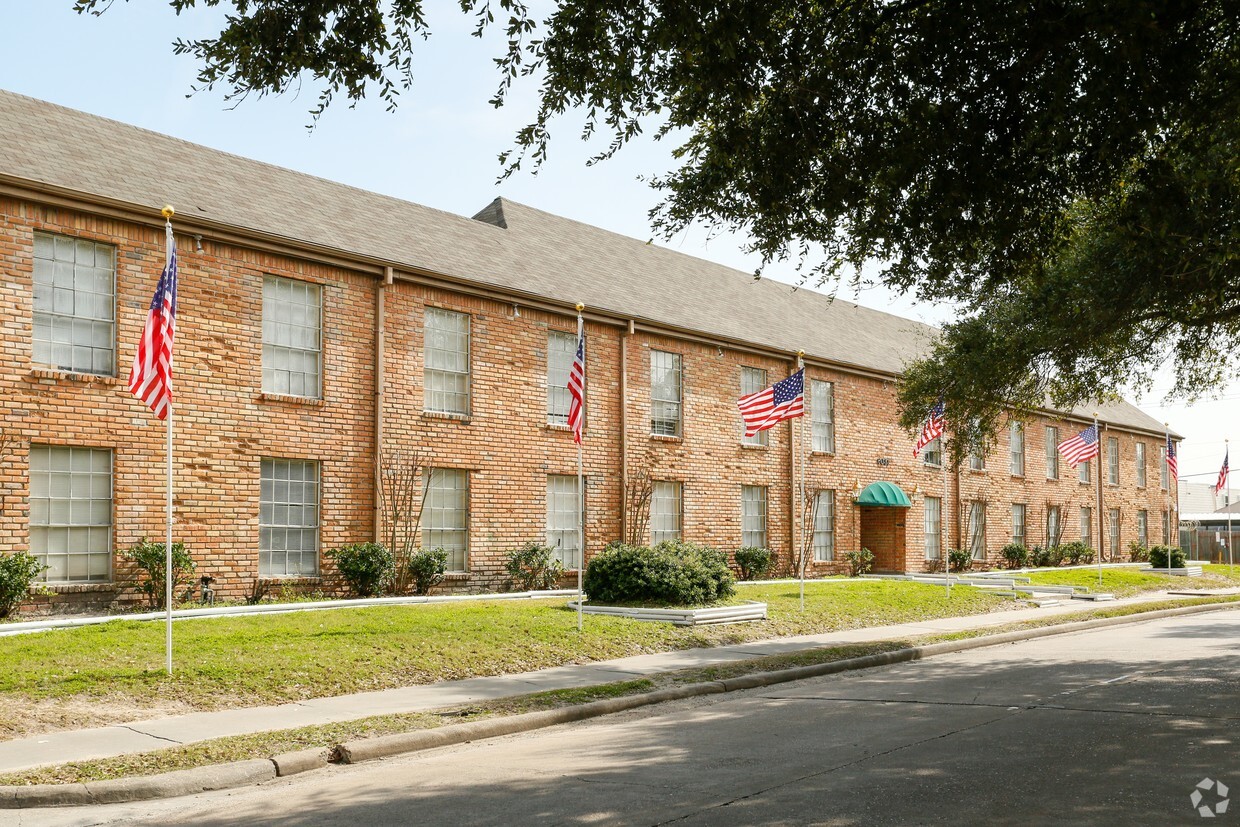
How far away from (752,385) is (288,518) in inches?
536

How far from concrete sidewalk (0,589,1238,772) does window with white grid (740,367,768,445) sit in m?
11.3

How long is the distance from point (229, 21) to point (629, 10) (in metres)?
3.24

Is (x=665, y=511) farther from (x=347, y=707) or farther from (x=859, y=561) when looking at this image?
(x=347, y=707)

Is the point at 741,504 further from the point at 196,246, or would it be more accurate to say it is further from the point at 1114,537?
the point at 1114,537

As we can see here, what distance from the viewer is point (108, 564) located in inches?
659

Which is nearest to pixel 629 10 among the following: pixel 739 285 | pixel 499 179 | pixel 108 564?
pixel 499 179

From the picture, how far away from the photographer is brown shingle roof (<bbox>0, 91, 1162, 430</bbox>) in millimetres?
18094

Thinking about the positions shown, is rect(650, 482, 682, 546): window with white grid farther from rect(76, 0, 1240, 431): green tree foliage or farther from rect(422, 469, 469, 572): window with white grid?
rect(76, 0, 1240, 431): green tree foliage

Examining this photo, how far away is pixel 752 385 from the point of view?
28859 mm

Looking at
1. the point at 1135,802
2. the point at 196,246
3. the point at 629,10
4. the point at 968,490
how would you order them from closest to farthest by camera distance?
1. the point at 1135,802
2. the point at 629,10
3. the point at 196,246
4. the point at 968,490

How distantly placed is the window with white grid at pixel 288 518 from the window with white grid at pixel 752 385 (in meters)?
12.3

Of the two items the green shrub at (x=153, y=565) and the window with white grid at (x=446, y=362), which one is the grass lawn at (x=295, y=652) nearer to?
the green shrub at (x=153, y=565)

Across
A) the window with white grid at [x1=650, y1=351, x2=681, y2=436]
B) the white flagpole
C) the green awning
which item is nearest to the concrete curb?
the white flagpole

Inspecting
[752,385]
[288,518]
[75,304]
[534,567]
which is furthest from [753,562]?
[75,304]
